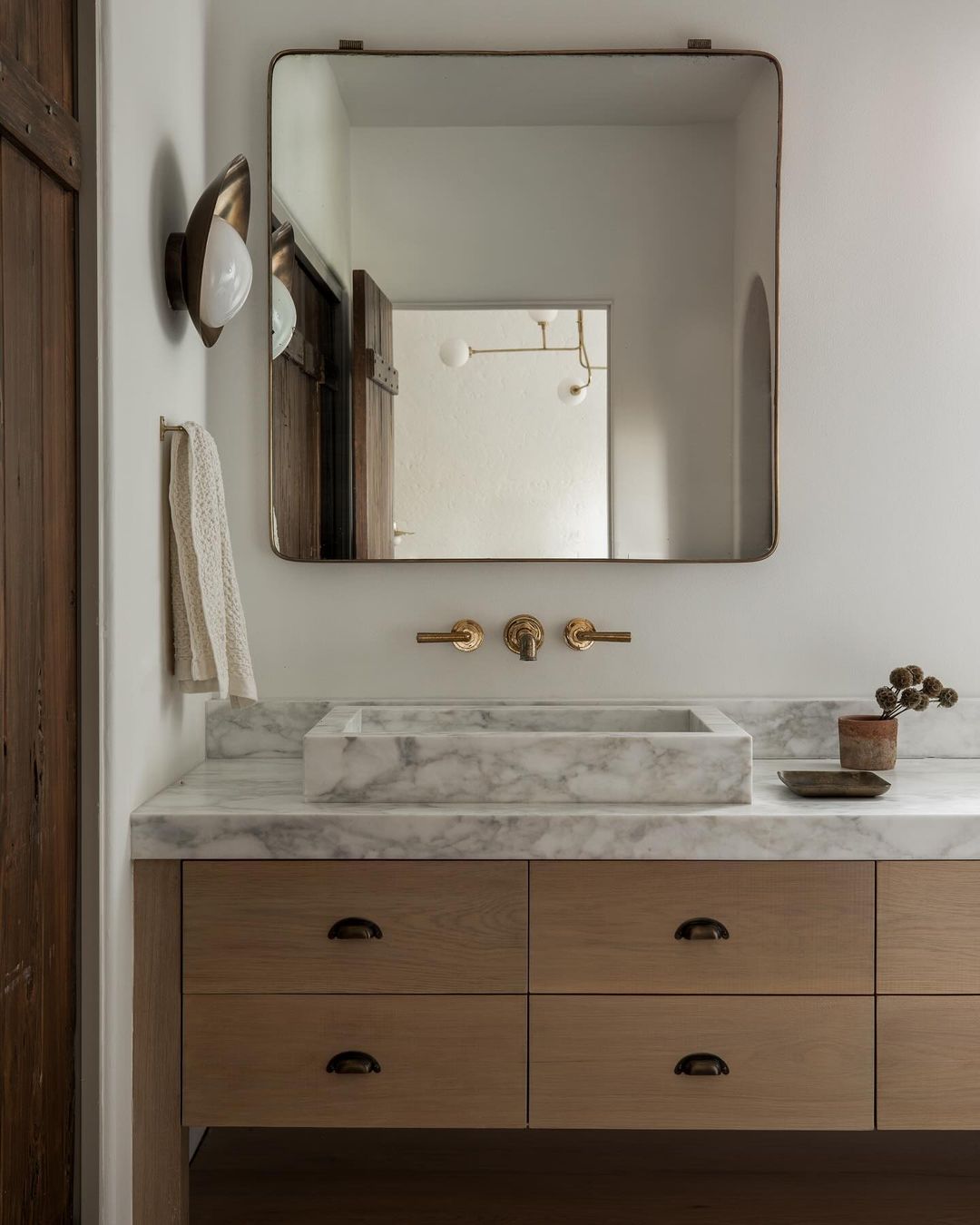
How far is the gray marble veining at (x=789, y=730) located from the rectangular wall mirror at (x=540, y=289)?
309mm

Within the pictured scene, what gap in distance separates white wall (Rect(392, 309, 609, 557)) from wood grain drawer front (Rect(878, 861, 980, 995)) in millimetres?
820

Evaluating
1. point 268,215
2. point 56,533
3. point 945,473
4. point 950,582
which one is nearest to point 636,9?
point 268,215

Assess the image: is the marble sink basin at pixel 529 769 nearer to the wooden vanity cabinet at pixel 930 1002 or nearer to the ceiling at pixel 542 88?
the wooden vanity cabinet at pixel 930 1002

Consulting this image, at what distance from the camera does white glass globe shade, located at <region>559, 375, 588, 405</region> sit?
6.54 ft

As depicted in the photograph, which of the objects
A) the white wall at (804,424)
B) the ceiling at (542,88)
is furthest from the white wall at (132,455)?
the ceiling at (542,88)

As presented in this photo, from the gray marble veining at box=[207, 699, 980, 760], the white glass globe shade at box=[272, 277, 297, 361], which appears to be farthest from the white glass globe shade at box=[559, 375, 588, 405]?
the gray marble veining at box=[207, 699, 980, 760]

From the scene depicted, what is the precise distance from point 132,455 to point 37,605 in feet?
1.09

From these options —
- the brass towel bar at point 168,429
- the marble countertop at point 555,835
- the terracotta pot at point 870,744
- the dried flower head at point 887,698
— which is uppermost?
the brass towel bar at point 168,429

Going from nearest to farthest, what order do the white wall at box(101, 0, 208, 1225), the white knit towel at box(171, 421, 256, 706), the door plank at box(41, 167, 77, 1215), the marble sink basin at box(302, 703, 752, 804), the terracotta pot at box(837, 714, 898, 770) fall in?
the door plank at box(41, 167, 77, 1215) → the white wall at box(101, 0, 208, 1225) → the marble sink basin at box(302, 703, 752, 804) → the white knit towel at box(171, 421, 256, 706) → the terracotta pot at box(837, 714, 898, 770)

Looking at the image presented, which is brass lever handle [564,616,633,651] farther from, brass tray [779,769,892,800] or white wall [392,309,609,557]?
brass tray [779,769,892,800]

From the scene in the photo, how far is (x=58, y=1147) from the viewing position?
4.52 feet

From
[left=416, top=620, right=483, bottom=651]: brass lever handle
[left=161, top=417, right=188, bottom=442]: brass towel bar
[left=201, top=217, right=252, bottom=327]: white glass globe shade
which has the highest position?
[left=201, top=217, right=252, bottom=327]: white glass globe shade

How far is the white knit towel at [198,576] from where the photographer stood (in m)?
1.71

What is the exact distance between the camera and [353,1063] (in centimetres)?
152
